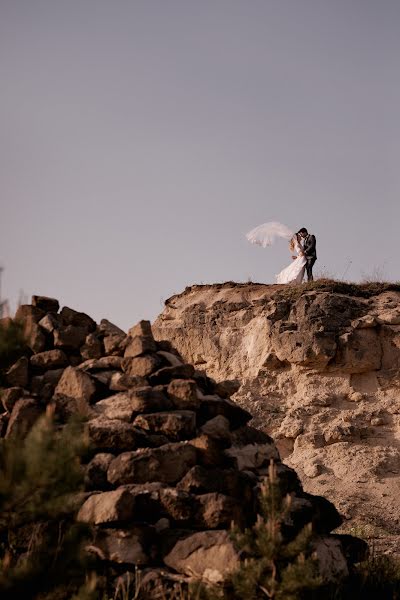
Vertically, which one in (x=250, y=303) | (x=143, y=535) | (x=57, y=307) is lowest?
(x=143, y=535)

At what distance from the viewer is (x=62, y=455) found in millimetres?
4922

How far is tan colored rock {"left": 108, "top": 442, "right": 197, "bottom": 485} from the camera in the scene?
621cm

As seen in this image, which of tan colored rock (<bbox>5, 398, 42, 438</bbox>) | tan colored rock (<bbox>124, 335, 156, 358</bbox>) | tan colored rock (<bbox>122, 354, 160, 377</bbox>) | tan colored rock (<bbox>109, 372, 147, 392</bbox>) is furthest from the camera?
tan colored rock (<bbox>124, 335, 156, 358</bbox>)

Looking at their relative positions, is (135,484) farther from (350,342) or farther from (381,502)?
(350,342)

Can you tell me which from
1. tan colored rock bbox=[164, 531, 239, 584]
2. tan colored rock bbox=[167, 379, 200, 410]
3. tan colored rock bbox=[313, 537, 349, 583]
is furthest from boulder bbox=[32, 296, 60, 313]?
tan colored rock bbox=[313, 537, 349, 583]

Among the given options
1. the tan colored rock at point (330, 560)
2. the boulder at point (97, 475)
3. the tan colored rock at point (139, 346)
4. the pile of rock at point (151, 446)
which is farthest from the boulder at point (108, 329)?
the tan colored rock at point (330, 560)

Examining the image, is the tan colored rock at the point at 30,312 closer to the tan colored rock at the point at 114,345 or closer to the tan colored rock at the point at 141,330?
the tan colored rock at the point at 114,345

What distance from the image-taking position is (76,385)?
22.5 feet

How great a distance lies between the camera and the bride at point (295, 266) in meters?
18.3

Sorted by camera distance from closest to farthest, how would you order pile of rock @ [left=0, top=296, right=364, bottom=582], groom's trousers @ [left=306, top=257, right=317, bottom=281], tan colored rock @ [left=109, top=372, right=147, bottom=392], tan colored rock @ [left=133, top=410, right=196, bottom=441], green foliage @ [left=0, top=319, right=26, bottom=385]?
green foliage @ [left=0, top=319, right=26, bottom=385] → pile of rock @ [left=0, top=296, right=364, bottom=582] → tan colored rock @ [left=133, top=410, right=196, bottom=441] → tan colored rock @ [left=109, top=372, right=147, bottom=392] → groom's trousers @ [left=306, top=257, right=317, bottom=281]

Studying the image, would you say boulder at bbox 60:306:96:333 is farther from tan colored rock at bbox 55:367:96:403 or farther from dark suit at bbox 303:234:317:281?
dark suit at bbox 303:234:317:281

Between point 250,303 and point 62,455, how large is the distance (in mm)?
12437

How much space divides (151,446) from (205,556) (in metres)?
1.08

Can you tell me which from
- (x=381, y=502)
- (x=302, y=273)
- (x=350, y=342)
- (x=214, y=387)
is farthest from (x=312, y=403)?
(x=214, y=387)
